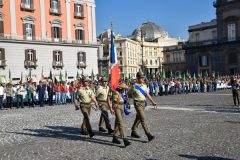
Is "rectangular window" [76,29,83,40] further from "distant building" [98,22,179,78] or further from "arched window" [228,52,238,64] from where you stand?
"distant building" [98,22,179,78]

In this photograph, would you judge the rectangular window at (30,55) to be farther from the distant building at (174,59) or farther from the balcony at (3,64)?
the distant building at (174,59)

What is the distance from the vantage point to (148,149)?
9.10m

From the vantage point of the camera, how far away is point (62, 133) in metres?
12.4

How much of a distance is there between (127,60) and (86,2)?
63.2 meters

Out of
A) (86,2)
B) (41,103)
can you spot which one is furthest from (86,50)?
(41,103)

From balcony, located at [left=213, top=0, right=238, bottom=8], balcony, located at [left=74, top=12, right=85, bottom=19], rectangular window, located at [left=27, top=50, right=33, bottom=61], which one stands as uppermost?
balcony, located at [left=213, top=0, right=238, bottom=8]

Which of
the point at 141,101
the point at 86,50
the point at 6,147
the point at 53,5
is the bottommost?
the point at 6,147

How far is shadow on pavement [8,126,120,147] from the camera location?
35.7 ft

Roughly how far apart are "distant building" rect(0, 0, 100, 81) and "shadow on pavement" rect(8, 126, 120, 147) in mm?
27006

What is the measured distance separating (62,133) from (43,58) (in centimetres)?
3072

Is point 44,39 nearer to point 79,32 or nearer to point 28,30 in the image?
point 28,30

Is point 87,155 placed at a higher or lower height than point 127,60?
lower

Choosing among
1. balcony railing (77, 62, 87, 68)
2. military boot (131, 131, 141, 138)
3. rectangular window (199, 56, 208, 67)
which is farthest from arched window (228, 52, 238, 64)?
military boot (131, 131, 141, 138)

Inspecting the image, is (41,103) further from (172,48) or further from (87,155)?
(172,48)
